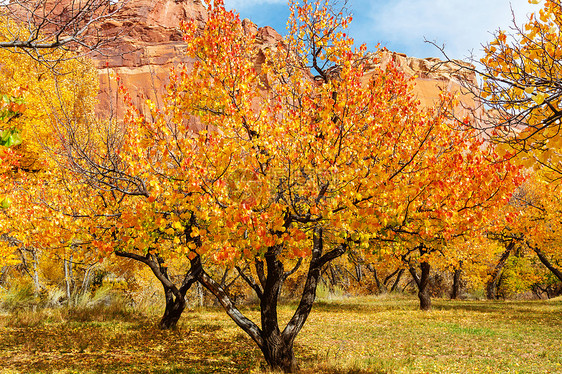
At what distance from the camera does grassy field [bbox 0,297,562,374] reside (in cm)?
802

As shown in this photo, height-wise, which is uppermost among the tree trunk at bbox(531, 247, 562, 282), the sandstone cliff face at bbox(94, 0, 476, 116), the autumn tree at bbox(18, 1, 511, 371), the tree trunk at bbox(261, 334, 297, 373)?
the sandstone cliff face at bbox(94, 0, 476, 116)

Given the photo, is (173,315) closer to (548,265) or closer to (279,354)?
(279,354)

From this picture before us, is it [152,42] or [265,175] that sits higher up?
[152,42]

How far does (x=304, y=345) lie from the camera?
10758 millimetres

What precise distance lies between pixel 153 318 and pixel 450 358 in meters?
11.7

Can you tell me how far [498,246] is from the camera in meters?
26.3

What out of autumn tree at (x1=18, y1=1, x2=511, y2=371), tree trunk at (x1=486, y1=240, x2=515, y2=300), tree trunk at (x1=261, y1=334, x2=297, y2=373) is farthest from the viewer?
tree trunk at (x1=486, y1=240, x2=515, y2=300)

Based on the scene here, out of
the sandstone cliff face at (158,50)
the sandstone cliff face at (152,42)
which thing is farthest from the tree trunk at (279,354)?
the sandstone cliff face at (152,42)

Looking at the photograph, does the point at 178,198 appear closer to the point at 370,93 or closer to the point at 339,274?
the point at 370,93

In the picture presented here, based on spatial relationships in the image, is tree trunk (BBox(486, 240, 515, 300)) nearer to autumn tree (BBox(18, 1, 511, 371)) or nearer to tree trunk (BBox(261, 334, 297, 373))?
autumn tree (BBox(18, 1, 511, 371))

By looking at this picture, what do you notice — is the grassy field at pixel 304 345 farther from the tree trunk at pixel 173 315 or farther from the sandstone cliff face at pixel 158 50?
the sandstone cliff face at pixel 158 50

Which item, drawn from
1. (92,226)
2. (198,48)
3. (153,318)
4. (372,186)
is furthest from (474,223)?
(153,318)

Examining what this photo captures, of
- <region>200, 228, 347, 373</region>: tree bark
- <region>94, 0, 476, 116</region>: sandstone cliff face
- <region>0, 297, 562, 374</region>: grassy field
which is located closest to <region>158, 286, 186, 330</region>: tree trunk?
<region>0, 297, 562, 374</region>: grassy field

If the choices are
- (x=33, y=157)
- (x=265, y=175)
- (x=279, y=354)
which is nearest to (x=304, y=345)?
(x=279, y=354)
